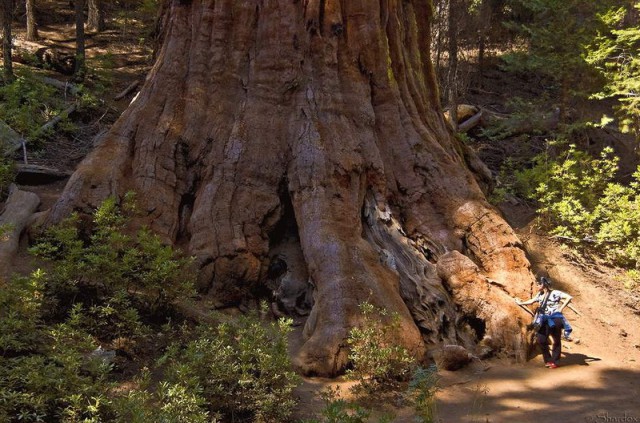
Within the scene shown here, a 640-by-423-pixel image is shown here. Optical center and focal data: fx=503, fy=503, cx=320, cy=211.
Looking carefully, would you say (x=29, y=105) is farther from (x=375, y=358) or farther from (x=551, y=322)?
(x=551, y=322)

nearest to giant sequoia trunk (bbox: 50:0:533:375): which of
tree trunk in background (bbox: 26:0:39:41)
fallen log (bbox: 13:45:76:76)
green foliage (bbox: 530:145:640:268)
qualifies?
green foliage (bbox: 530:145:640:268)

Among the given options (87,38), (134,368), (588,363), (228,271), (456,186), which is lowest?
(588,363)

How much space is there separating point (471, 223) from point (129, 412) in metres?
5.85

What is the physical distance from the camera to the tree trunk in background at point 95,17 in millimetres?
22500

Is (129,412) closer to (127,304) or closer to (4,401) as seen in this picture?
(4,401)

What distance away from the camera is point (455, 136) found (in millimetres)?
10758

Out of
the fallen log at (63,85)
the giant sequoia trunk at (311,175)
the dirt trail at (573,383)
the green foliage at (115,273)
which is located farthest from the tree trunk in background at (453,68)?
the green foliage at (115,273)

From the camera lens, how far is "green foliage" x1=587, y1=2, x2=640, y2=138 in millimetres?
12055

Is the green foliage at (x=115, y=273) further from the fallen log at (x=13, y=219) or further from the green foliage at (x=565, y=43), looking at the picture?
the green foliage at (x=565, y=43)

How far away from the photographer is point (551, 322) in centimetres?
654

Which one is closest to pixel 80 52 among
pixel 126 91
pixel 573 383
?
pixel 126 91

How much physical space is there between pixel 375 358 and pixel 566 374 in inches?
108

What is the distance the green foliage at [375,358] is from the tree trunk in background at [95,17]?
22.0 meters

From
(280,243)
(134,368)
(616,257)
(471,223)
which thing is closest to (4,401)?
(134,368)
